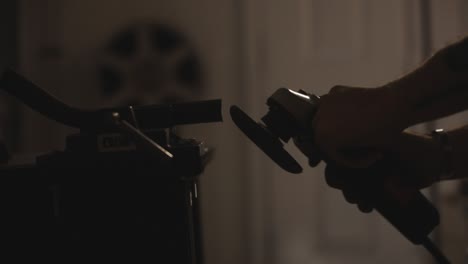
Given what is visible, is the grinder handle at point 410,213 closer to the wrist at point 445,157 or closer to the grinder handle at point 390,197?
the grinder handle at point 390,197

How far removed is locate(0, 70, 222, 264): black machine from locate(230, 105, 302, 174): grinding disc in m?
0.03

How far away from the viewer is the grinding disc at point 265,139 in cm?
45

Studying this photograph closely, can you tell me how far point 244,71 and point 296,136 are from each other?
131 centimetres

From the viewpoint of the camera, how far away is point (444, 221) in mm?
1667

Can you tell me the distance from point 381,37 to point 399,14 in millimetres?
125

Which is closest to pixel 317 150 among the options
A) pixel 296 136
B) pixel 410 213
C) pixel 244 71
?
pixel 296 136

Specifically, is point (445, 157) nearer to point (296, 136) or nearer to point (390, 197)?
point (390, 197)

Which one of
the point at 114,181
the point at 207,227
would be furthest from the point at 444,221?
the point at 114,181

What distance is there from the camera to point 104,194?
1.49 feet

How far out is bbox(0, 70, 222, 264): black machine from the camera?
0.44 m

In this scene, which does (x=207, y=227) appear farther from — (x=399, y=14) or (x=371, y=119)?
(x=371, y=119)

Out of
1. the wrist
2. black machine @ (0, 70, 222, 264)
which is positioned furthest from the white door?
black machine @ (0, 70, 222, 264)

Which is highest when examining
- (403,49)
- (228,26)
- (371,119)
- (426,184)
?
(228,26)

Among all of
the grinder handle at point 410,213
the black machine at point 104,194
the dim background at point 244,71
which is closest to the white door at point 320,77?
the dim background at point 244,71
